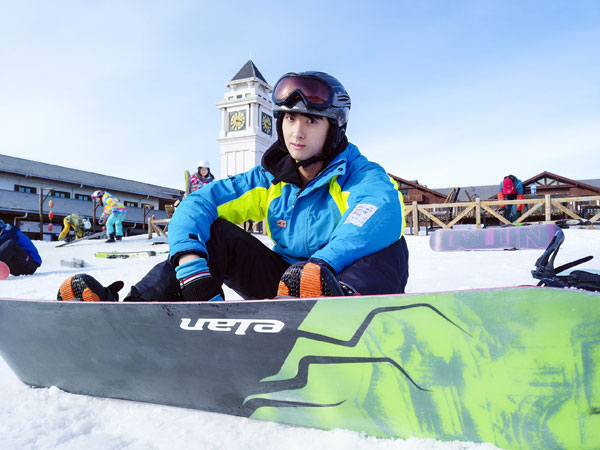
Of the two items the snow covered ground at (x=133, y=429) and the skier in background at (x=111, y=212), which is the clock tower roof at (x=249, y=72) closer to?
the skier in background at (x=111, y=212)

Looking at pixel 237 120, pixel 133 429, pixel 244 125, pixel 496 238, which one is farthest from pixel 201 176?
pixel 237 120

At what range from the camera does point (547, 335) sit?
900mm

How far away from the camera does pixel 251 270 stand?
1831mm

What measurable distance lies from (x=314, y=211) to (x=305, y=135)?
0.35m

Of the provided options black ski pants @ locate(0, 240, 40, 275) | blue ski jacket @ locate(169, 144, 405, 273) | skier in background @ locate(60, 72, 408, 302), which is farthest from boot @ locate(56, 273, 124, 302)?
black ski pants @ locate(0, 240, 40, 275)

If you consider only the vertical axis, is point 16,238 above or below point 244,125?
below

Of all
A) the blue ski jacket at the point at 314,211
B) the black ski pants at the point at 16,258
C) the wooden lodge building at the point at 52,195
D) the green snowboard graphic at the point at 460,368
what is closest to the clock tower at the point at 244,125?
the wooden lodge building at the point at 52,195

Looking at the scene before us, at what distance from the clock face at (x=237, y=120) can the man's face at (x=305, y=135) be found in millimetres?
35355

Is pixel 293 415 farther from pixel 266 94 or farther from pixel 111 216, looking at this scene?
pixel 266 94

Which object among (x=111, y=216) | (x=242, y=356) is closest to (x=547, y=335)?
(x=242, y=356)

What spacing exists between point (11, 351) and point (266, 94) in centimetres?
4093

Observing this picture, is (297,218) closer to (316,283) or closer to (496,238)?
(316,283)

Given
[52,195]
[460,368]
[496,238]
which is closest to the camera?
[460,368]

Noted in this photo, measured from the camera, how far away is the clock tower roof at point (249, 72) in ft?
125
